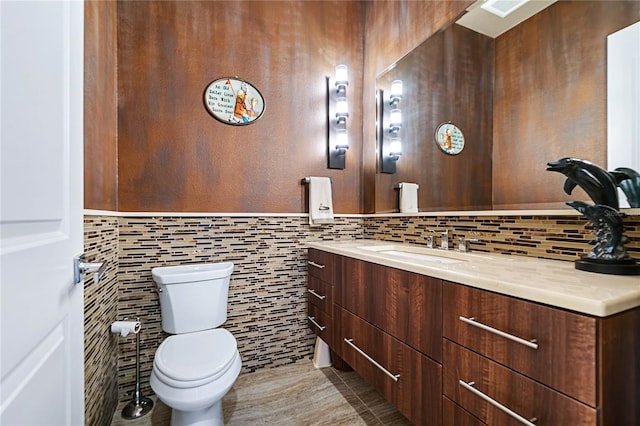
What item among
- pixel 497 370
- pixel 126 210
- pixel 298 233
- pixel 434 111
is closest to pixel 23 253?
pixel 497 370

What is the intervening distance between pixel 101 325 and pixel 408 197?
1.91 meters

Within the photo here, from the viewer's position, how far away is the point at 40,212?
58cm

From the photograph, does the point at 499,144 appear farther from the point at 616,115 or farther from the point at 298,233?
the point at 298,233

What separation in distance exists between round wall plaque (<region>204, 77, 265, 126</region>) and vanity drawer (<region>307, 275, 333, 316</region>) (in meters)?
1.20

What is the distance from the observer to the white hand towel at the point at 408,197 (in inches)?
80.9

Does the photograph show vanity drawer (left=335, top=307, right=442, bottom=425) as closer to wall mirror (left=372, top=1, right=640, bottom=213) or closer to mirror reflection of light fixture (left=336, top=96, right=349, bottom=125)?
wall mirror (left=372, top=1, right=640, bottom=213)

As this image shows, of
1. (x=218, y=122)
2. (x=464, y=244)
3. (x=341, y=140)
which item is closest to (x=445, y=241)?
(x=464, y=244)

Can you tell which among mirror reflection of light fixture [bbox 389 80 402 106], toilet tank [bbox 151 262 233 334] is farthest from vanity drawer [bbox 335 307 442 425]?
mirror reflection of light fixture [bbox 389 80 402 106]

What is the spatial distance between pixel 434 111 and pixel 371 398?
1817mm

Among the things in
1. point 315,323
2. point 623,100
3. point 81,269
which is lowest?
point 315,323

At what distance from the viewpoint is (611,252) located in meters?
1.00

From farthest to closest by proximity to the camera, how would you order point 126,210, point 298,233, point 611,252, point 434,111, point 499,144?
point 298,233
point 434,111
point 126,210
point 499,144
point 611,252

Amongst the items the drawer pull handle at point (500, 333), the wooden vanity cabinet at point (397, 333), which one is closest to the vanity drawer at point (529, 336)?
the drawer pull handle at point (500, 333)

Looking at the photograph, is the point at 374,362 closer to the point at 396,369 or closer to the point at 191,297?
the point at 396,369
